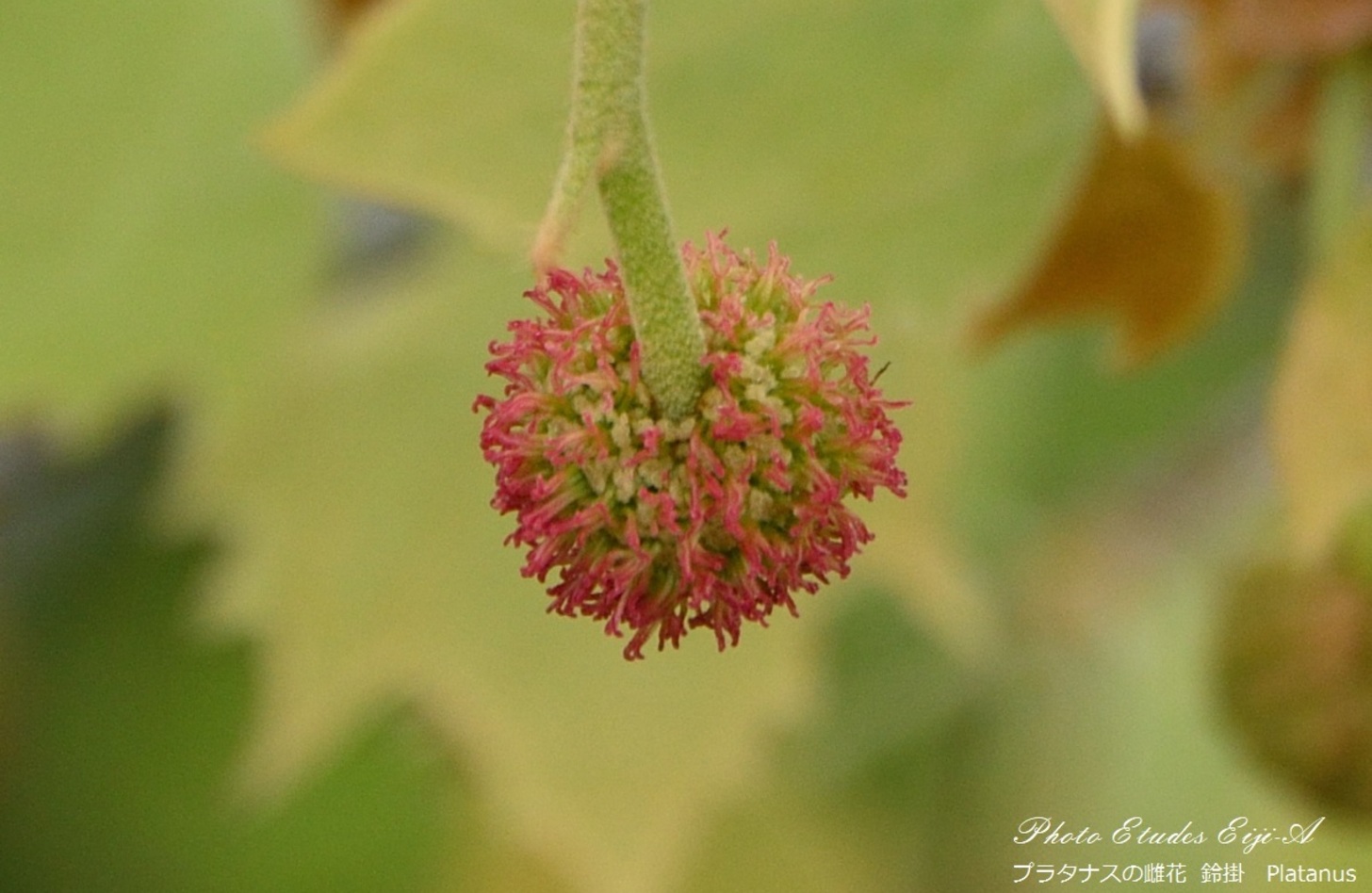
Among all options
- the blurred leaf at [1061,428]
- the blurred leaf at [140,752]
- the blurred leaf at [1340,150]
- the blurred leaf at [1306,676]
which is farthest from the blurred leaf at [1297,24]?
the blurred leaf at [140,752]

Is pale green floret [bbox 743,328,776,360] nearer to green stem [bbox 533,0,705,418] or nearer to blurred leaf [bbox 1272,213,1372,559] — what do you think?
green stem [bbox 533,0,705,418]

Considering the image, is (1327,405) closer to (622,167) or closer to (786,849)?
(622,167)

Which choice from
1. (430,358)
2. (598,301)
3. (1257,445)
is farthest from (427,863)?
(598,301)

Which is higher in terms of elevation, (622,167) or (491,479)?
(491,479)

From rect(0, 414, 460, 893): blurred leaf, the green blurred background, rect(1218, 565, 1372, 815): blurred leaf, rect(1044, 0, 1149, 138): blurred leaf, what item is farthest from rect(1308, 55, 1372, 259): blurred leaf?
rect(0, 414, 460, 893): blurred leaf

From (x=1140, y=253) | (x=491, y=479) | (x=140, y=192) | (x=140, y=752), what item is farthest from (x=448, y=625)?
(x=140, y=752)

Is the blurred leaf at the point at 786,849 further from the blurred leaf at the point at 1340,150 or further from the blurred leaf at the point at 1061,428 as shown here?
the blurred leaf at the point at 1340,150
